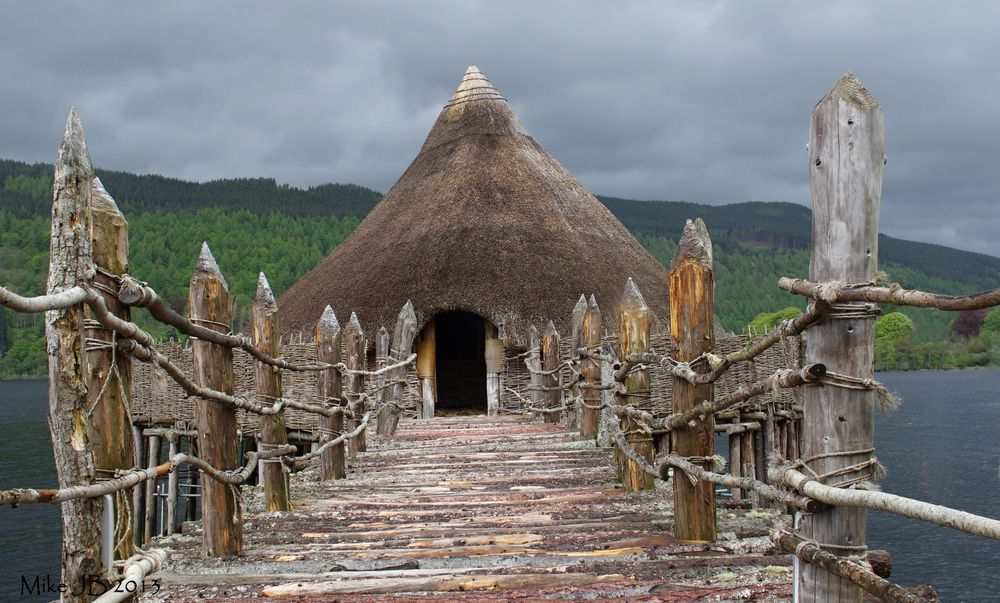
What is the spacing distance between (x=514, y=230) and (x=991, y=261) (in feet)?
517

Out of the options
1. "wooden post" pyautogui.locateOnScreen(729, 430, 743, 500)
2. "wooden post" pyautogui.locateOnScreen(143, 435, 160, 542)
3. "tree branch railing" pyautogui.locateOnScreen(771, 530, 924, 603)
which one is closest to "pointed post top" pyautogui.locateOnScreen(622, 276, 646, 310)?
"tree branch railing" pyautogui.locateOnScreen(771, 530, 924, 603)

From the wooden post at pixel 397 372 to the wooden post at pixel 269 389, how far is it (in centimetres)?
629

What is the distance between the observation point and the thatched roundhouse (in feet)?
63.9

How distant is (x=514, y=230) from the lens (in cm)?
2159

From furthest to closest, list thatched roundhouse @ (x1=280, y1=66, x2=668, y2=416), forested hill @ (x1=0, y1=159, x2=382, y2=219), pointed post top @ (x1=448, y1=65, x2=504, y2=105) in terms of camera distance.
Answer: forested hill @ (x1=0, y1=159, x2=382, y2=219)
pointed post top @ (x1=448, y1=65, x2=504, y2=105)
thatched roundhouse @ (x1=280, y1=66, x2=668, y2=416)

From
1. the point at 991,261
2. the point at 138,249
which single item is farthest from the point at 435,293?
the point at 991,261

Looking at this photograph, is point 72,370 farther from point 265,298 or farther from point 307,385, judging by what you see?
point 307,385

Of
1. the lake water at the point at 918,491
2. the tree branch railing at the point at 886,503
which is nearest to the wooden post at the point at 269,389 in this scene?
the tree branch railing at the point at 886,503

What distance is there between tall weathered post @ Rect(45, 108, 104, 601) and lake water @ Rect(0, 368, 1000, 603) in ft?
43.2

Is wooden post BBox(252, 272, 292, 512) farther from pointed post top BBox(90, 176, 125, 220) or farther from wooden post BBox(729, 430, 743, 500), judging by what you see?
wooden post BBox(729, 430, 743, 500)

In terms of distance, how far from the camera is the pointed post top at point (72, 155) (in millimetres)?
2867

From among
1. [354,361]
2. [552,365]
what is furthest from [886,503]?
[552,365]

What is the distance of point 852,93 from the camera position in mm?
3119

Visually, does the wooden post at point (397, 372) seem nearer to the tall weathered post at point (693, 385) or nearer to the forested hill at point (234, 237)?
the tall weathered post at point (693, 385)
